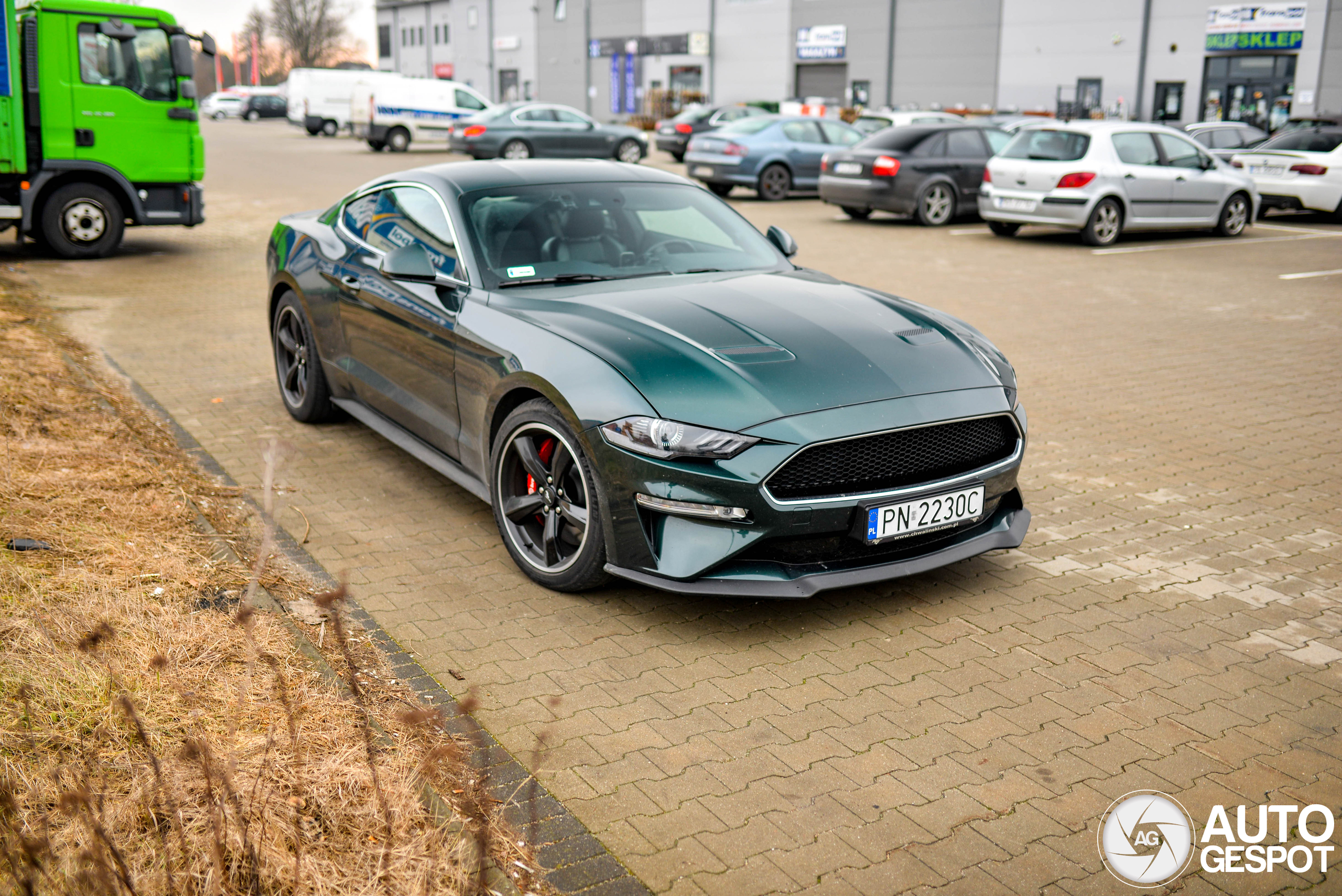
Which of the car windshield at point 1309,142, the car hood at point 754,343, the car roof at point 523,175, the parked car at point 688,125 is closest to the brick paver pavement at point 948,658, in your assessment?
the car hood at point 754,343

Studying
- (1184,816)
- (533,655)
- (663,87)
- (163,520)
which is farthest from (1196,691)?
(663,87)

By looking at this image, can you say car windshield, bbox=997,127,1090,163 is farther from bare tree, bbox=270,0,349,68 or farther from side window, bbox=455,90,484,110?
bare tree, bbox=270,0,349,68

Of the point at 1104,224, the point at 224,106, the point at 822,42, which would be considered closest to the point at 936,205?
the point at 1104,224

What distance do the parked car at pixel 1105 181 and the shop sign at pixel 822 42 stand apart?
34460 mm

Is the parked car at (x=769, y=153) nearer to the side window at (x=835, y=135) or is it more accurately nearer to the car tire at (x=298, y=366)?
the side window at (x=835, y=135)

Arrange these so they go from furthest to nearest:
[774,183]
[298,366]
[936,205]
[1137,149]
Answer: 1. [774,183]
2. [936,205]
3. [1137,149]
4. [298,366]

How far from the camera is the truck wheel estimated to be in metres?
13.5

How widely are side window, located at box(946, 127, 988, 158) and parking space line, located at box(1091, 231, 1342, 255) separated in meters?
3.13

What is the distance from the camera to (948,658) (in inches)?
164

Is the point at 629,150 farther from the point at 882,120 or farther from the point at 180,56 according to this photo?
the point at 180,56

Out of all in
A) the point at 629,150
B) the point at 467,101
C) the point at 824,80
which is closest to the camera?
the point at 629,150

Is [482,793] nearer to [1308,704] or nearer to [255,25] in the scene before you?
[1308,704]

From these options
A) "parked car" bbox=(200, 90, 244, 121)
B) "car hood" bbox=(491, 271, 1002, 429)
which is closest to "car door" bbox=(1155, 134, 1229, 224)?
"car hood" bbox=(491, 271, 1002, 429)
